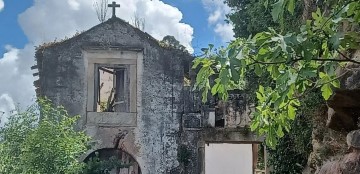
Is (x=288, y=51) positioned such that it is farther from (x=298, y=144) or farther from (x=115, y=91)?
(x=115, y=91)

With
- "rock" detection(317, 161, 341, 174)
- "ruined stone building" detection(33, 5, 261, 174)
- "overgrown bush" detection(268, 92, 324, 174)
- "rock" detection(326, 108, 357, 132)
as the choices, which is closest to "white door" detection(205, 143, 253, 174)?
"ruined stone building" detection(33, 5, 261, 174)

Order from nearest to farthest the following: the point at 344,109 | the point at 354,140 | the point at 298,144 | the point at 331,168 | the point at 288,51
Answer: the point at 288,51 → the point at 354,140 → the point at 344,109 → the point at 331,168 → the point at 298,144

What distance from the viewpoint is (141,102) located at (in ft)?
53.2

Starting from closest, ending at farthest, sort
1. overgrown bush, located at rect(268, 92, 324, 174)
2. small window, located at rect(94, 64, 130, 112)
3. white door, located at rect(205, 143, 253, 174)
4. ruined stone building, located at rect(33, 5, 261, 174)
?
overgrown bush, located at rect(268, 92, 324, 174) → ruined stone building, located at rect(33, 5, 261, 174) → small window, located at rect(94, 64, 130, 112) → white door, located at rect(205, 143, 253, 174)

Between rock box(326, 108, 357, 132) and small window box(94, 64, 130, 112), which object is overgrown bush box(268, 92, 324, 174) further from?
small window box(94, 64, 130, 112)

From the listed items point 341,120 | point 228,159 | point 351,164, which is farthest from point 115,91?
point 351,164

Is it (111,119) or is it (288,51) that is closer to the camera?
(288,51)

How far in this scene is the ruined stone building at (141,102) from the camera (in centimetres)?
1593

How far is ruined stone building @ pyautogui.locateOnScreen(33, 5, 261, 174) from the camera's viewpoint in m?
15.9

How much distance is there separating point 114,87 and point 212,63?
12.4 m

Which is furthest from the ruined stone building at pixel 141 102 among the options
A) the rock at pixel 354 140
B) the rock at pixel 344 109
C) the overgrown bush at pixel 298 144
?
the rock at pixel 354 140

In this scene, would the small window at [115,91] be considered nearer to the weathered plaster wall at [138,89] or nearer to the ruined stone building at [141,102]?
the ruined stone building at [141,102]

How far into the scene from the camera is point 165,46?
53.9 ft

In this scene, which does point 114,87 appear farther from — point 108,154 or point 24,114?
point 24,114
